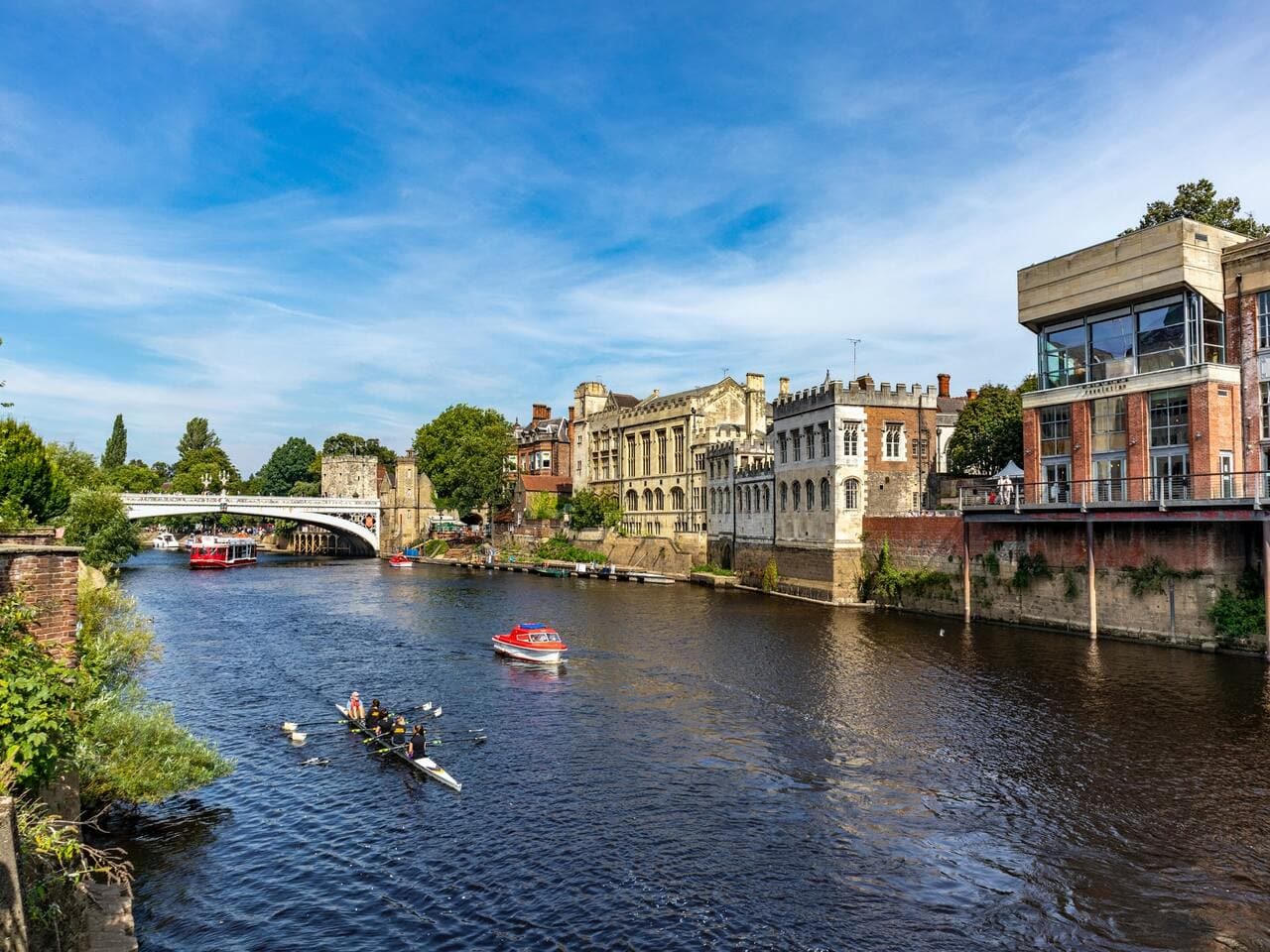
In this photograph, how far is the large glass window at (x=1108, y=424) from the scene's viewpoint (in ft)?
148

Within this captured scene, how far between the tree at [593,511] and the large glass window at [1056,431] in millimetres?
57151

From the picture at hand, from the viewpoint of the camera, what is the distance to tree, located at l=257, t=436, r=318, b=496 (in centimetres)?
17112

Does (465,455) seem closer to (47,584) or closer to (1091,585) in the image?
(1091,585)

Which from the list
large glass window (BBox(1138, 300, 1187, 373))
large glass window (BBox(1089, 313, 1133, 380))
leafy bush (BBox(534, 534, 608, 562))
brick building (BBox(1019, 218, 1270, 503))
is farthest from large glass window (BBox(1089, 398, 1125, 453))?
leafy bush (BBox(534, 534, 608, 562))

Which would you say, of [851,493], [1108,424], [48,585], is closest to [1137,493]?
[1108,424]

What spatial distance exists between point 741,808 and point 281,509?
99.5 metres

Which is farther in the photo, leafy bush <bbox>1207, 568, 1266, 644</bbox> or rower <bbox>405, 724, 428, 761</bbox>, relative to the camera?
leafy bush <bbox>1207, 568, 1266, 644</bbox>

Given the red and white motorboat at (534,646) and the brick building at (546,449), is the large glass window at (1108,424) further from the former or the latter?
the brick building at (546,449)

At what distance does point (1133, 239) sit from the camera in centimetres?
4347

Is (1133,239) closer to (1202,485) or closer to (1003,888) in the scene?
(1202,485)

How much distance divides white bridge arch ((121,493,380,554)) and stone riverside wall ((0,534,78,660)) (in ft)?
269

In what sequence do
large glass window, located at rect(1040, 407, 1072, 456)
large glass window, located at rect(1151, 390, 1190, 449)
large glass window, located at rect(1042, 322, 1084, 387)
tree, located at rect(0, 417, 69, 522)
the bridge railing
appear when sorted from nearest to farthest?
large glass window, located at rect(1151, 390, 1190, 449)
large glass window, located at rect(1042, 322, 1084, 387)
large glass window, located at rect(1040, 407, 1072, 456)
tree, located at rect(0, 417, 69, 522)
the bridge railing

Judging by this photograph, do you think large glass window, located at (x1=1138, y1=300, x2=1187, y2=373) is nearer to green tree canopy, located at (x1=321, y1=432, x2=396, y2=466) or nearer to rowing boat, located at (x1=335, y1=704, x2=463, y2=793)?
rowing boat, located at (x1=335, y1=704, x2=463, y2=793)

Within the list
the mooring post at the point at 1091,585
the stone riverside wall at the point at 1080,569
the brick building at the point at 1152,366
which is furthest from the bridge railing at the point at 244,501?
the mooring post at the point at 1091,585
